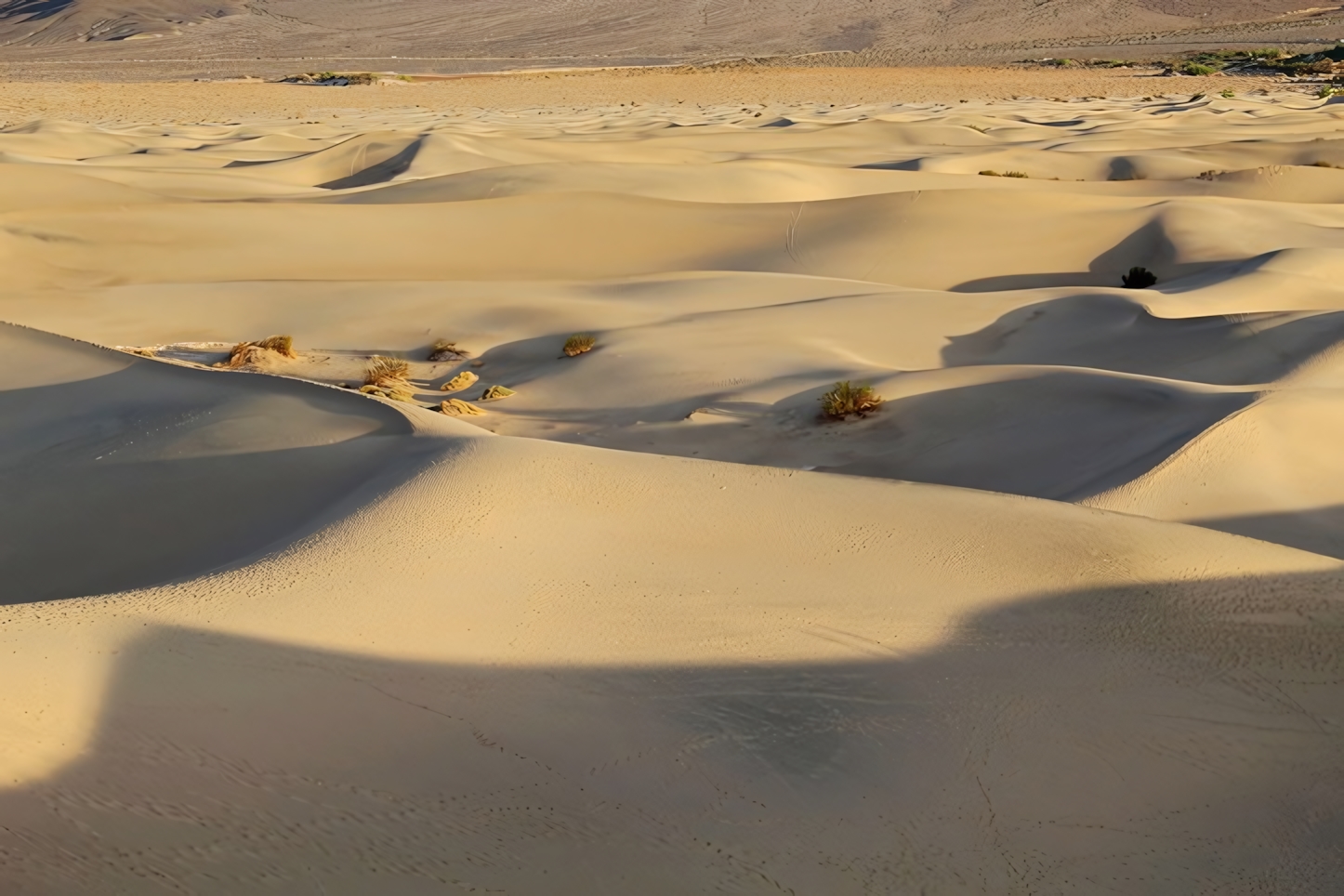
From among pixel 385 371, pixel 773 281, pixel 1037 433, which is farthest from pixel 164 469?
pixel 773 281

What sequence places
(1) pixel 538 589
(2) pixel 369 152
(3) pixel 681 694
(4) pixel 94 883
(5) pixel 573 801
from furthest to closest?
1. (2) pixel 369 152
2. (1) pixel 538 589
3. (3) pixel 681 694
4. (5) pixel 573 801
5. (4) pixel 94 883

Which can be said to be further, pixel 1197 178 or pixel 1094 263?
pixel 1197 178

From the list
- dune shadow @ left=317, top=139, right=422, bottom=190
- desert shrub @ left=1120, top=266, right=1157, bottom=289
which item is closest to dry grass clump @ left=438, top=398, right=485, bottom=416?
desert shrub @ left=1120, top=266, right=1157, bottom=289

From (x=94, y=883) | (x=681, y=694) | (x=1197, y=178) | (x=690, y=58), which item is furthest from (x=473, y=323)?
(x=690, y=58)

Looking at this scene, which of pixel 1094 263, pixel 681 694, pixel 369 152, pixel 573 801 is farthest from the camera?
pixel 369 152

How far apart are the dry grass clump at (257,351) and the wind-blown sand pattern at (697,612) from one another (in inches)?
4.6

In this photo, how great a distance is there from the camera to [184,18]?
8400 centimetres

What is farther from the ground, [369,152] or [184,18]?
[184,18]

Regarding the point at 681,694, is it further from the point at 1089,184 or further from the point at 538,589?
the point at 1089,184

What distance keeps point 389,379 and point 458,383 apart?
0.52m

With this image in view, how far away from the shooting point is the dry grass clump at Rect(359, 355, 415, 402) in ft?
29.3

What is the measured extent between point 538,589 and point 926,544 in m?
1.45

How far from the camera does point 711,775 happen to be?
11.0 ft

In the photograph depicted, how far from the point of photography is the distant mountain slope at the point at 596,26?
71.2 metres
